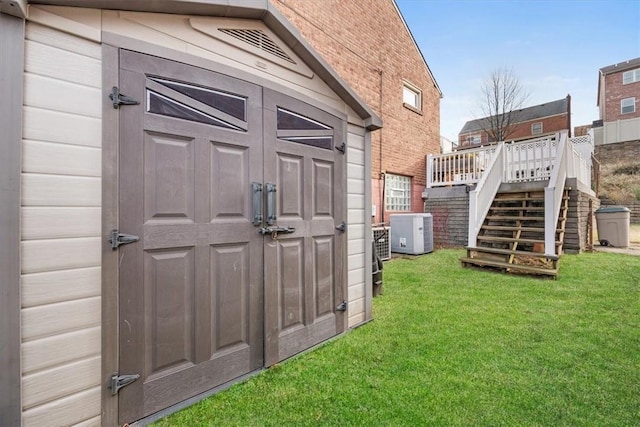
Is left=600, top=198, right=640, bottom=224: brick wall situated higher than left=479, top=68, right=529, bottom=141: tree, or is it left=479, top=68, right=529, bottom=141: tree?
left=479, top=68, right=529, bottom=141: tree

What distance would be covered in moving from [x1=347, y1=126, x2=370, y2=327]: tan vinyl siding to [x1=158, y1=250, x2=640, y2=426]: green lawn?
28 cm

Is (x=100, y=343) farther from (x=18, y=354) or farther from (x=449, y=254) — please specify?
(x=449, y=254)

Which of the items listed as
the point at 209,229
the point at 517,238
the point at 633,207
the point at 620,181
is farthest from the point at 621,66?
the point at 209,229

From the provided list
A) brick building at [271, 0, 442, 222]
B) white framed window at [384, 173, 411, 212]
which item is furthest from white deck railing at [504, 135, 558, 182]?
white framed window at [384, 173, 411, 212]

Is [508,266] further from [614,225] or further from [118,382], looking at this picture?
[118,382]

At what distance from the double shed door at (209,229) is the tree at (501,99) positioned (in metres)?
18.5

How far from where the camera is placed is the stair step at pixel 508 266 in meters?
4.77

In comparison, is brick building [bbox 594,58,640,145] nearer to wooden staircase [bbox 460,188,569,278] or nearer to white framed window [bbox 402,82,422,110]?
white framed window [bbox 402,82,422,110]

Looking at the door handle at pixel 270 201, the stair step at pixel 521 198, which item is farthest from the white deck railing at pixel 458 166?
the door handle at pixel 270 201

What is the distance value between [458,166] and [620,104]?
21778 mm

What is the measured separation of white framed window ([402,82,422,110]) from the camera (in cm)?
923

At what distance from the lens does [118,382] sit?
5.32 ft

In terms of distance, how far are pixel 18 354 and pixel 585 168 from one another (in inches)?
489

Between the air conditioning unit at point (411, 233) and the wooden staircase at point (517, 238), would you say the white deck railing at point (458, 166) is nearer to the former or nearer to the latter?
the wooden staircase at point (517, 238)
